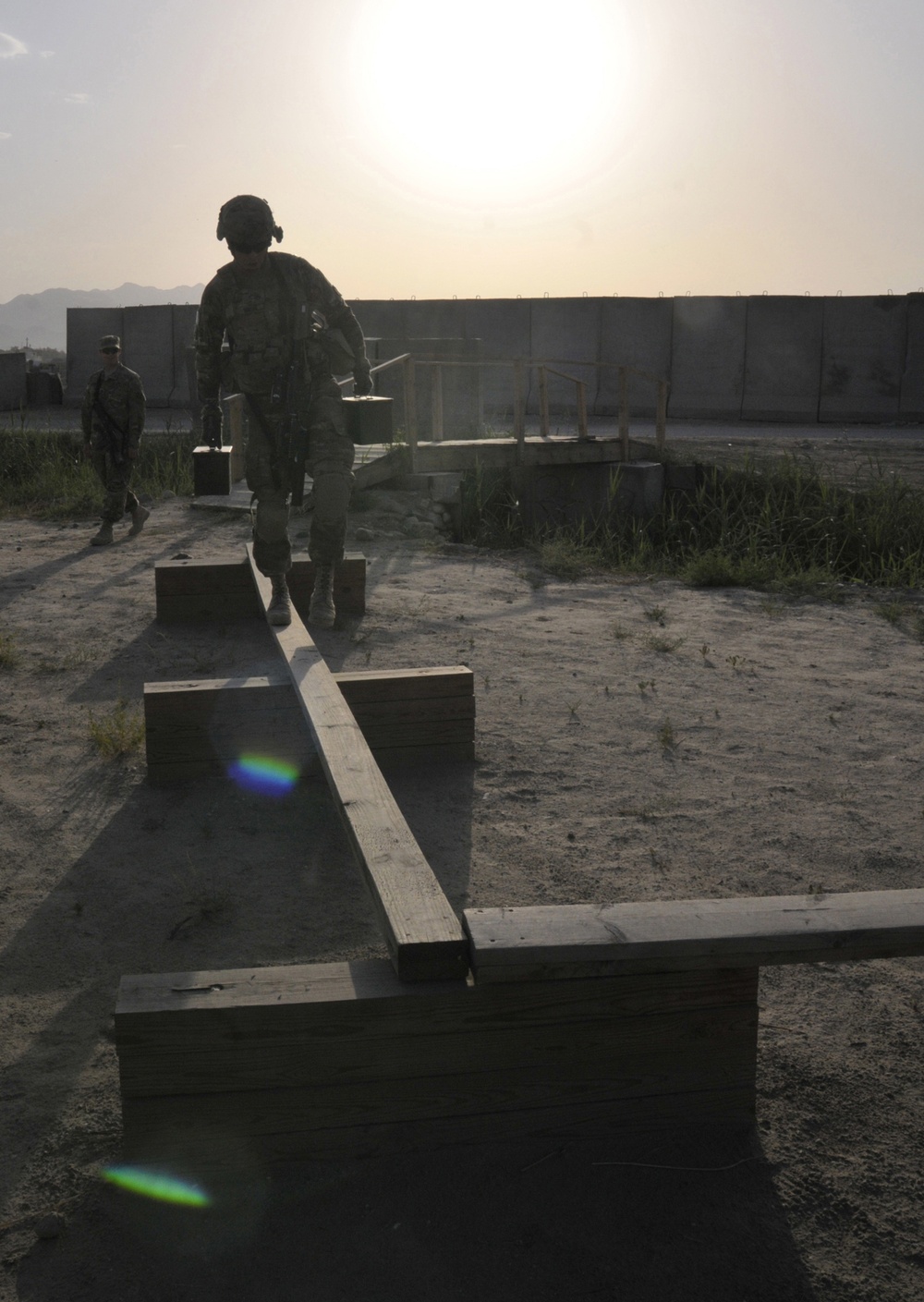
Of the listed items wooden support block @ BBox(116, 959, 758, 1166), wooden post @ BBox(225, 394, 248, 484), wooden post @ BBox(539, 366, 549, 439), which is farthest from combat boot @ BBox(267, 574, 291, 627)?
wooden post @ BBox(539, 366, 549, 439)

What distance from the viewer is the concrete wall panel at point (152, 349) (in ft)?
69.3

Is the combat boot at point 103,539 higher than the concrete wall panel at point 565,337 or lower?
lower

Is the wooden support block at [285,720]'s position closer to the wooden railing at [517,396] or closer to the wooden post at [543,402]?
the wooden railing at [517,396]

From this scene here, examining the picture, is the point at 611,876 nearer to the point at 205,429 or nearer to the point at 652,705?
the point at 652,705

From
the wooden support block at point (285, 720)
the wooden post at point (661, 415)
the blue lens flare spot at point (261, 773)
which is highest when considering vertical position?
the wooden post at point (661, 415)

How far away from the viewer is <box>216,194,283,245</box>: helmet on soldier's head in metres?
4.51

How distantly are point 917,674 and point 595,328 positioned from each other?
17.0 m

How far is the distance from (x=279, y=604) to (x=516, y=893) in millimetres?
2356

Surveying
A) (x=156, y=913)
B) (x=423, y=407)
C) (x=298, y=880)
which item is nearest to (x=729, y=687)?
(x=298, y=880)

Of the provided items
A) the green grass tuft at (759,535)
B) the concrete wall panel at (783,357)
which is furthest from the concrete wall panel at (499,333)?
the green grass tuft at (759,535)

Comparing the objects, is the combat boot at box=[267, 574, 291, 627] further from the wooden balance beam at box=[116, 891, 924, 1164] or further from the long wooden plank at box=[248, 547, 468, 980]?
the wooden balance beam at box=[116, 891, 924, 1164]

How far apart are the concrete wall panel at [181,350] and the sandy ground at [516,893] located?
615 inches

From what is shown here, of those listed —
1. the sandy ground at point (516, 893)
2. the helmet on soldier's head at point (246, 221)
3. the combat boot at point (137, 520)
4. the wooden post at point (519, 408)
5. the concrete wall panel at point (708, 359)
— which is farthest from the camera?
the concrete wall panel at point (708, 359)

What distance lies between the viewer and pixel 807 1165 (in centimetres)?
197
